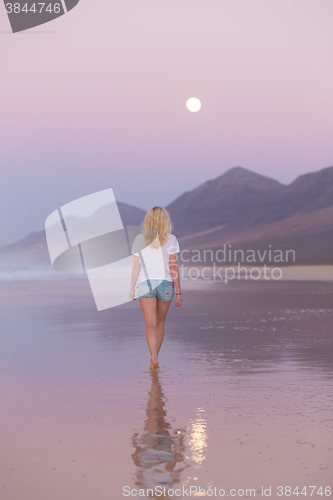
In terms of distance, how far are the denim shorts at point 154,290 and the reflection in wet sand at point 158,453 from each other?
2219mm

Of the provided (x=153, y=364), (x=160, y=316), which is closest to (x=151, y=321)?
(x=160, y=316)

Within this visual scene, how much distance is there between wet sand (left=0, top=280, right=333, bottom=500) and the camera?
12.3 ft

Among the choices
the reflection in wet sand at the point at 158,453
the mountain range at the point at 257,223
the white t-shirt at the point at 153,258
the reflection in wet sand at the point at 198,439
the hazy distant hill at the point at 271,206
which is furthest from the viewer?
the hazy distant hill at the point at 271,206

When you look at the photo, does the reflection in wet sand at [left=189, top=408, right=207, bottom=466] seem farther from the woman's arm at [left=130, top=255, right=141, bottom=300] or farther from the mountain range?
the mountain range

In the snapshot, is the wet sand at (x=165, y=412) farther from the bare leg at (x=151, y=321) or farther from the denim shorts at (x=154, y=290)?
the denim shorts at (x=154, y=290)

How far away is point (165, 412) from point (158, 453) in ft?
3.69

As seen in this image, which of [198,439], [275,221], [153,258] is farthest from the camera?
[275,221]

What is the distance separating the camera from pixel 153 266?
7480 millimetres

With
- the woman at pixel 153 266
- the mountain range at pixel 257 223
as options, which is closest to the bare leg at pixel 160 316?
the woman at pixel 153 266

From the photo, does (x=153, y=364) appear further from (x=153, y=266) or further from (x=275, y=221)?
(x=275, y=221)

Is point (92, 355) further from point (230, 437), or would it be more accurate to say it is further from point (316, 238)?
point (316, 238)

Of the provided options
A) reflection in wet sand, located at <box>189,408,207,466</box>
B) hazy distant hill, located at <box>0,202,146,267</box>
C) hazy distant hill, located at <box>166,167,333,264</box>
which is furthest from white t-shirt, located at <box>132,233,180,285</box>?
hazy distant hill, located at <box>0,202,146,267</box>

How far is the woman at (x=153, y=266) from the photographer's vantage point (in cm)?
745

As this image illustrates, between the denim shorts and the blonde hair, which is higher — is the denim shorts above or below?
below
